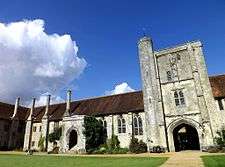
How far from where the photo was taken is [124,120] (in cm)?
3616

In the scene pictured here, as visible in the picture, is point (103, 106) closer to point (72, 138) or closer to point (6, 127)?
point (72, 138)

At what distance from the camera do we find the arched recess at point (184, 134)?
1211 inches

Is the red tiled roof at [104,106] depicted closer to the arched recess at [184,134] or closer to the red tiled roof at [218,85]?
the arched recess at [184,134]

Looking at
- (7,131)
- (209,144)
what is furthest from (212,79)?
(7,131)

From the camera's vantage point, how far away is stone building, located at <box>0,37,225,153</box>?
29953 mm

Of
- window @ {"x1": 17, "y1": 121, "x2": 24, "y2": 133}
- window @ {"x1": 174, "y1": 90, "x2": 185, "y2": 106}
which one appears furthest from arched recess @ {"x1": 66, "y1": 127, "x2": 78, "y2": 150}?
window @ {"x1": 174, "y1": 90, "x2": 185, "y2": 106}

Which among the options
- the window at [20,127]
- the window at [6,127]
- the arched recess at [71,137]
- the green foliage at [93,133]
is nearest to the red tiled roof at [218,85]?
the green foliage at [93,133]

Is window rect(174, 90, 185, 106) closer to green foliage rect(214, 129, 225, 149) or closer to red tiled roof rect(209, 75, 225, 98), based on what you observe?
red tiled roof rect(209, 75, 225, 98)

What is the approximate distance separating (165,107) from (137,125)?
5.50 m

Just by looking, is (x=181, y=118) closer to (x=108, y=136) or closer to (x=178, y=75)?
(x=178, y=75)

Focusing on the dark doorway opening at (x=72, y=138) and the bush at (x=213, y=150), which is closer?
the bush at (x=213, y=150)

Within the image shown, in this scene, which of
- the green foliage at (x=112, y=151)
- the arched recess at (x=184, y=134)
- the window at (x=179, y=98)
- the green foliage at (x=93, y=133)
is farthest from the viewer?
the green foliage at (x=93, y=133)

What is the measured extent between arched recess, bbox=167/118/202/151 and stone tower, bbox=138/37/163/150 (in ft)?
5.66

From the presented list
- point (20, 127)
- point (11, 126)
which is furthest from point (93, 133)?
point (20, 127)
